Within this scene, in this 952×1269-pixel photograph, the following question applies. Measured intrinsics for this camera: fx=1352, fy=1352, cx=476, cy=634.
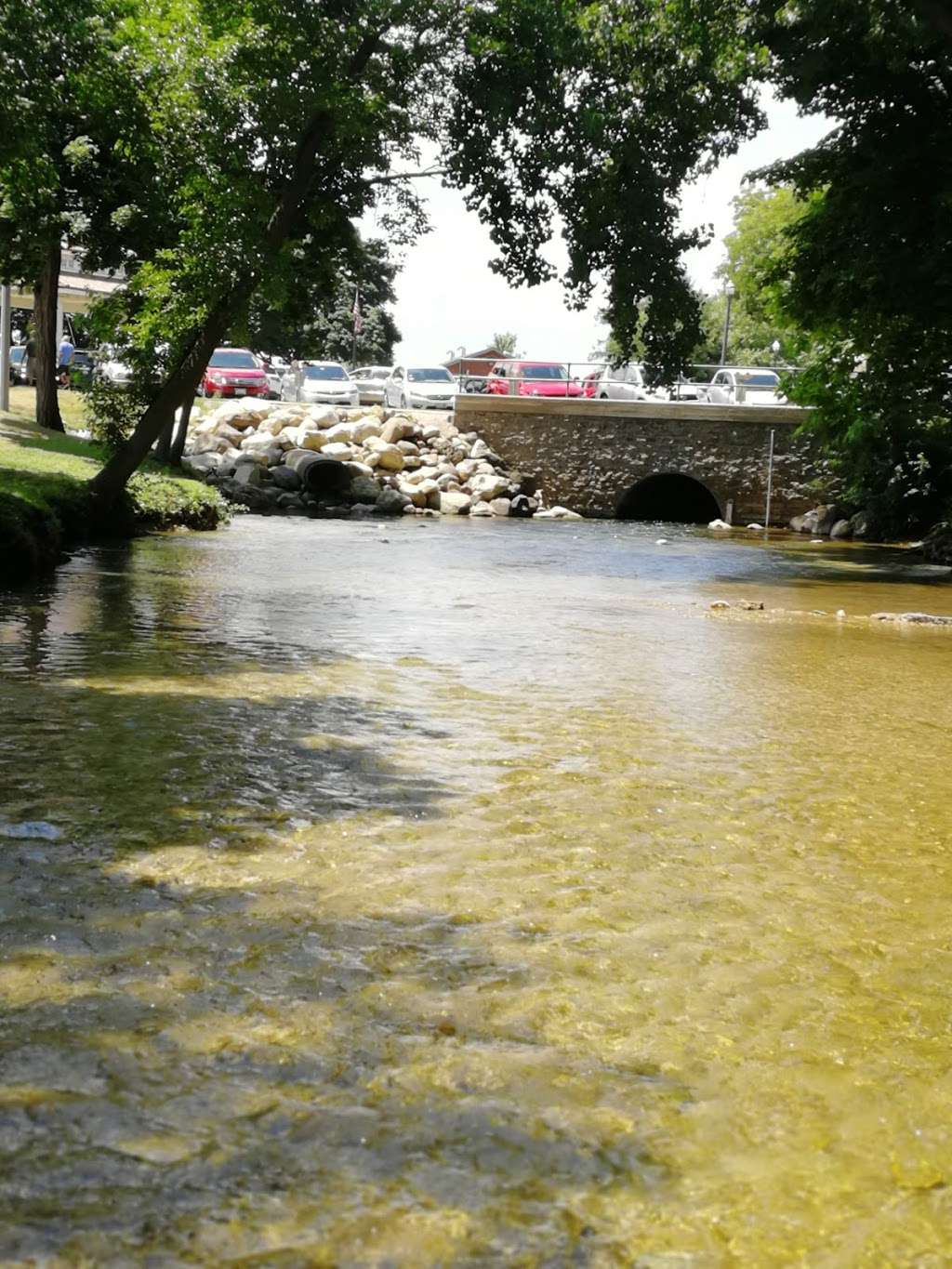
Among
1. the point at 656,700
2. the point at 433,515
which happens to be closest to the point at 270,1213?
the point at 656,700

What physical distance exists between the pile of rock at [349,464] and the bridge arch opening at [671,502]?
3.66 metres

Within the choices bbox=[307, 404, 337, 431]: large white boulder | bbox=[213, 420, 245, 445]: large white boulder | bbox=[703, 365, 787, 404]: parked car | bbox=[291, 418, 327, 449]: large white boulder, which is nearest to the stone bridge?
bbox=[703, 365, 787, 404]: parked car

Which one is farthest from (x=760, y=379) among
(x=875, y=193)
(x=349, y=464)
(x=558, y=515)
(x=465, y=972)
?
(x=465, y=972)

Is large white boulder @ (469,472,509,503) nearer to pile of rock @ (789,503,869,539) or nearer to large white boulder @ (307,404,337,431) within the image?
large white boulder @ (307,404,337,431)

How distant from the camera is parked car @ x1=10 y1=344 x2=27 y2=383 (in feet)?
143

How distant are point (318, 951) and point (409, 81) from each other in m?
16.4

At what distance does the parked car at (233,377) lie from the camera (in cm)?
4503

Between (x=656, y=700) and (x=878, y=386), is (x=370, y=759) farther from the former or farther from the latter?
(x=878, y=386)

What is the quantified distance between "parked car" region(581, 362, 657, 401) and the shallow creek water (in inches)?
1220

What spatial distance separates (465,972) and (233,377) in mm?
43567

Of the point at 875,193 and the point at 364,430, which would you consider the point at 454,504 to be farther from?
the point at 875,193

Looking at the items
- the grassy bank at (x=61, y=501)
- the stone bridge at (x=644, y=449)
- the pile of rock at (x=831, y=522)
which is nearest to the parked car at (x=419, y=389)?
the stone bridge at (x=644, y=449)

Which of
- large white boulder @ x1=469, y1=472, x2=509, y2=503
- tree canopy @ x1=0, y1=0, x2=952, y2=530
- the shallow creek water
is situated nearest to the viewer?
the shallow creek water

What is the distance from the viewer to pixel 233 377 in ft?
149
